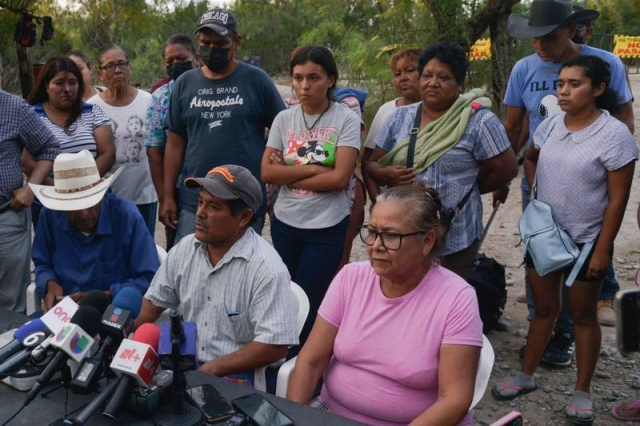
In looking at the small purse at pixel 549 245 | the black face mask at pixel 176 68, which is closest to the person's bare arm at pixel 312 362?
the small purse at pixel 549 245

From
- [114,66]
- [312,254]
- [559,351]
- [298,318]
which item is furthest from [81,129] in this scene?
[559,351]

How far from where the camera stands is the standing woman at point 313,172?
3543 mm

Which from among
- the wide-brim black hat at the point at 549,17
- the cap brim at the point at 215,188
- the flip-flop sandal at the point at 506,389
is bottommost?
the flip-flop sandal at the point at 506,389

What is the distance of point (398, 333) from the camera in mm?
2410

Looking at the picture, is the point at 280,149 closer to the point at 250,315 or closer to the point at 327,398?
the point at 250,315

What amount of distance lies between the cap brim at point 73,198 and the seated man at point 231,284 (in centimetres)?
56

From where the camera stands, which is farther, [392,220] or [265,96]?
[265,96]

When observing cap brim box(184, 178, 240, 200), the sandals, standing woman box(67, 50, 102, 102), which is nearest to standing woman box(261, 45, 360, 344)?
cap brim box(184, 178, 240, 200)

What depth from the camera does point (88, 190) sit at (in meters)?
3.28

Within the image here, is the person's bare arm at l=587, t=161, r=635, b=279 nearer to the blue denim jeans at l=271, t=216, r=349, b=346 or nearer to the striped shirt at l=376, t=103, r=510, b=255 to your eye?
the striped shirt at l=376, t=103, r=510, b=255

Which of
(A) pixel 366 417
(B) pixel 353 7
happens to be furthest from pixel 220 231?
(B) pixel 353 7

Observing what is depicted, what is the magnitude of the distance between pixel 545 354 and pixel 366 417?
204 centimetres

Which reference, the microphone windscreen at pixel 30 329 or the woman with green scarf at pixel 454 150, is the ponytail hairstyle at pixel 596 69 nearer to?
the woman with green scarf at pixel 454 150

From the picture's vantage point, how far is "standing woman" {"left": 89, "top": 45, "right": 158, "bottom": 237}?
4594mm
